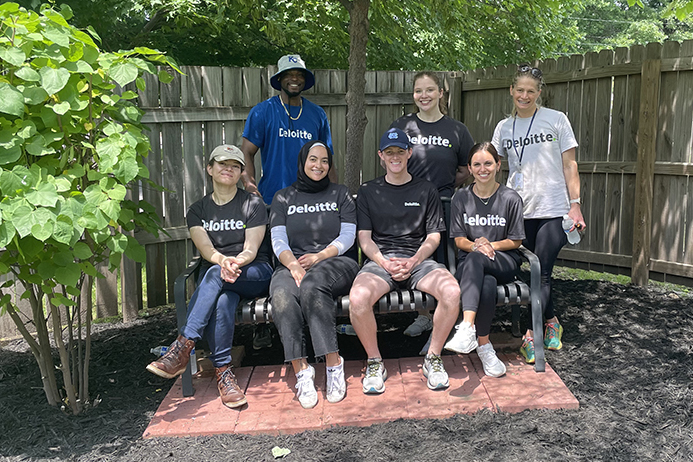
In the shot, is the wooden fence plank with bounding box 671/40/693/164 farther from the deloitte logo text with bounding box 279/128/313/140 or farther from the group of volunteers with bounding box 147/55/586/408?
the deloitte logo text with bounding box 279/128/313/140

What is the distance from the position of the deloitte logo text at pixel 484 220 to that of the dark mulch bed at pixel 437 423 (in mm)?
962

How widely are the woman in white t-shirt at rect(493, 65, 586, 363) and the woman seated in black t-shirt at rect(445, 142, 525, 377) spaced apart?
0.70 feet

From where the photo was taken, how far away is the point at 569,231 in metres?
3.85

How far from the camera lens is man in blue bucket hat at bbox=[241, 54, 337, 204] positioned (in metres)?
4.25

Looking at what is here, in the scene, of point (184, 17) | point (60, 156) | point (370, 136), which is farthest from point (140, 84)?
point (184, 17)

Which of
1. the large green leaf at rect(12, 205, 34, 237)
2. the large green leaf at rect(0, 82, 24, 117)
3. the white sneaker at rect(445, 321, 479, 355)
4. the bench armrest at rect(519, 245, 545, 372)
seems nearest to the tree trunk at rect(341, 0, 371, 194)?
the bench armrest at rect(519, 245, 545, 372)

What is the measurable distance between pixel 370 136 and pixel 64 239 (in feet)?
13.7

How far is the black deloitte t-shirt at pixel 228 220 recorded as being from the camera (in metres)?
3.79

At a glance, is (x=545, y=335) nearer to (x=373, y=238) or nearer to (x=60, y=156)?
(x=373, y=238)

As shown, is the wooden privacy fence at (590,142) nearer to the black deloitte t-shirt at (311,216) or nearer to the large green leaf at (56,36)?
the black deloitte t-shirt at (311,216)

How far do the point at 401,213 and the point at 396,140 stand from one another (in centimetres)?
48

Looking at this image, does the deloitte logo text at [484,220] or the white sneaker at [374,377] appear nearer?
the white sneaker at [374,377]

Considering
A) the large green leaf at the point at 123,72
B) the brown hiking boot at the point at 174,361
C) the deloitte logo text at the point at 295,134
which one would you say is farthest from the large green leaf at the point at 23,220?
the deloitte logo text at the point at 295,134

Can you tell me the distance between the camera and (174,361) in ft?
10.6
